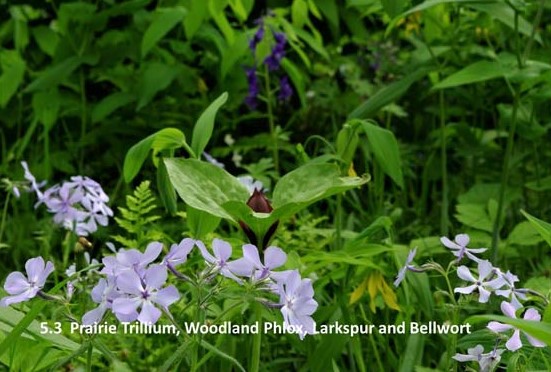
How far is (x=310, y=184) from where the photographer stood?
4.10 ft

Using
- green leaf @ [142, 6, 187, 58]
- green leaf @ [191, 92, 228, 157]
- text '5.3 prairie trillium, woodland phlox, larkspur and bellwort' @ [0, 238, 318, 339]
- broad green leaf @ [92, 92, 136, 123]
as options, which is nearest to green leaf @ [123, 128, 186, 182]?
green leaf @ [191, 92, 228, 157]

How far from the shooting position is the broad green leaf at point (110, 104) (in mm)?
2654

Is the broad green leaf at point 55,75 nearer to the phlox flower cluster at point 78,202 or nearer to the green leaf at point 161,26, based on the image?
the green leaf at point 161,26

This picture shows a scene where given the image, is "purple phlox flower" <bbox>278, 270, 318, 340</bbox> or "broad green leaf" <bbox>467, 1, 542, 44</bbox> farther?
"broad green leaf" <bbox>467, 1, 542, 44</bbox>

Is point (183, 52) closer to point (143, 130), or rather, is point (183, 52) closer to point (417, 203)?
point (143, 130)

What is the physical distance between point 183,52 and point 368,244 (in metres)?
1.32

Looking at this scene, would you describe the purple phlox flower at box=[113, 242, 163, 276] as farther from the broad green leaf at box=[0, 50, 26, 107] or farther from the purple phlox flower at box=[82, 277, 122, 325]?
the broad green leaf at box=[0, 50, 26, 107]

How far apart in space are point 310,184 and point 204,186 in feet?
0.40

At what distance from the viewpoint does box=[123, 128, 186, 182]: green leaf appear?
4.31 ft

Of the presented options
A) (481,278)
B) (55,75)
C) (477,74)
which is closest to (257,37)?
(55,75)

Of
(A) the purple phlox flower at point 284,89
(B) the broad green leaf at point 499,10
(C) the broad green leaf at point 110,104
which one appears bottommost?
(A) the purple phlox flower at point 284,89

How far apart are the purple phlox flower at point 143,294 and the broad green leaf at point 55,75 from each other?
1.69 meters

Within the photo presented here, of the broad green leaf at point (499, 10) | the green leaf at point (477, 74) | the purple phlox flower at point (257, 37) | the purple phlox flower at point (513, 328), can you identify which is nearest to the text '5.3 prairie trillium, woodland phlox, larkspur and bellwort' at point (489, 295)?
the purple phlox flower at point (513, 328)

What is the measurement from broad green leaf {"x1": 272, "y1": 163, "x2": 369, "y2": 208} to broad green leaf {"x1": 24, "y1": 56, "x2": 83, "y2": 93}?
4.93 feet
